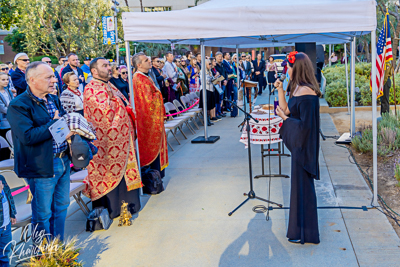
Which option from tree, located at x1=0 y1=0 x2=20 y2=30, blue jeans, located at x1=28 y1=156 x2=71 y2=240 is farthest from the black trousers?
tree, located at x1=0 y1=0 x2=20 y2=30

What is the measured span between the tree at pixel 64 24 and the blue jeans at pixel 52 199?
2487 centimetres

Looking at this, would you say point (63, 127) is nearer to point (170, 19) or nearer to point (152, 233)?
point (152, 233)

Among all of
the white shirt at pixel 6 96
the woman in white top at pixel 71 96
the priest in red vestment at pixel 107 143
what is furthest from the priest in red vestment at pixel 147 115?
the white shirt at pixel 6 96

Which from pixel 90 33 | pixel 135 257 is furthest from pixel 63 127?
pixel 90 33

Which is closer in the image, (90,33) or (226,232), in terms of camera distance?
(226,232)

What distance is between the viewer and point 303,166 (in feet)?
12.9

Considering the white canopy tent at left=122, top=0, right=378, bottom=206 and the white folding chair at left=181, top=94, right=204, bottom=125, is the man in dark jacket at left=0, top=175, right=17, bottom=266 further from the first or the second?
the white folding chair at left=181, top=94, right=204, bottom=125

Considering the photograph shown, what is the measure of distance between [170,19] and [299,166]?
9.04 ft

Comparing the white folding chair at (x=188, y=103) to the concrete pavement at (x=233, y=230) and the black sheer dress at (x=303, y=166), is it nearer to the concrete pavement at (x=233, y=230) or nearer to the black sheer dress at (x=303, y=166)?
the concrete pavement at (x=233, y=230)

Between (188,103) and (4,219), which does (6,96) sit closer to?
(4,219)

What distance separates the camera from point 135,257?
405 centimetres

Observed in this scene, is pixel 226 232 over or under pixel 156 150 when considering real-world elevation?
under

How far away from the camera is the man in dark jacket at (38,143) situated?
3.34m

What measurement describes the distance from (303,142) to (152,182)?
273cm
